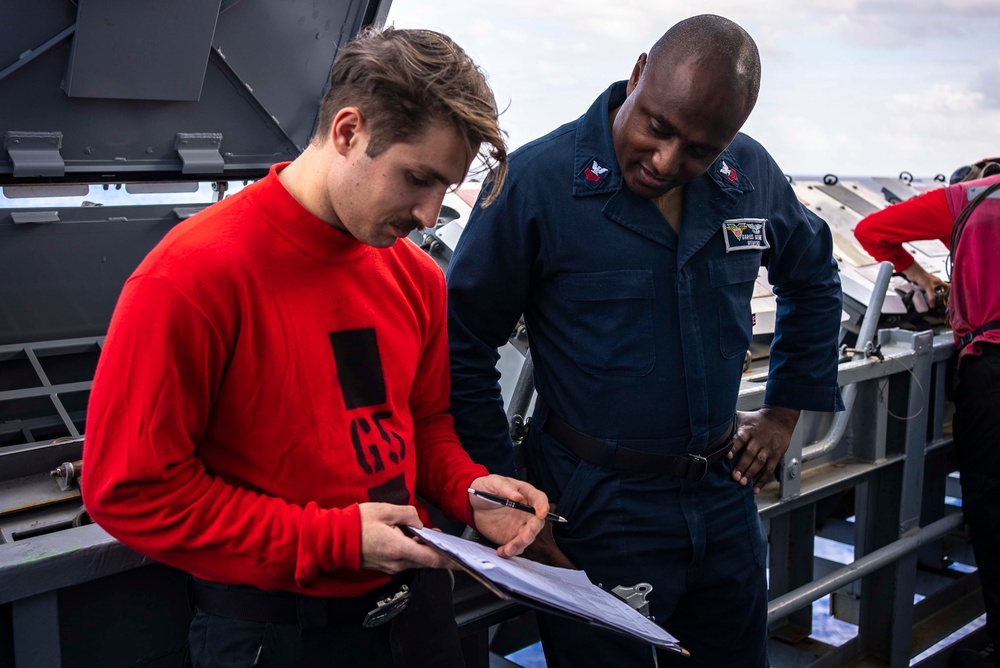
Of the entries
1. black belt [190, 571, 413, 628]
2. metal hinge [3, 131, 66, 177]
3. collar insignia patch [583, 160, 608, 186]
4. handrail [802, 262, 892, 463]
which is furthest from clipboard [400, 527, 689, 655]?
metal hinge [3, 131, 66, 177]

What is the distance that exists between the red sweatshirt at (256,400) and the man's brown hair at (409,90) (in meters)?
0.15

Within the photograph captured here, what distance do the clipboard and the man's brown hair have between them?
1.58ft

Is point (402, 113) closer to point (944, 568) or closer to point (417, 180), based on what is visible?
point (417, 180)

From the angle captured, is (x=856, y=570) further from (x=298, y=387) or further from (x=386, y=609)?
(x=298, y=387)

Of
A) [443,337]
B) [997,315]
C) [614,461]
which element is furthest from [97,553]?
[997,315]

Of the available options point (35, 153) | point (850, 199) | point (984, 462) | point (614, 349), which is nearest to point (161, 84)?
point (35, 153)

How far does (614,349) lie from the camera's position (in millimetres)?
1589

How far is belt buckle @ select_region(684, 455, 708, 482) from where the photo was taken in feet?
5.30

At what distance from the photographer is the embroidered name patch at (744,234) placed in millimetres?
1668

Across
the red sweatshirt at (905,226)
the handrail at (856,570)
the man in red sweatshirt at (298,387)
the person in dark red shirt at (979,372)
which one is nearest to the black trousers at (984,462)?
the person in dark red shirt at (979,372)

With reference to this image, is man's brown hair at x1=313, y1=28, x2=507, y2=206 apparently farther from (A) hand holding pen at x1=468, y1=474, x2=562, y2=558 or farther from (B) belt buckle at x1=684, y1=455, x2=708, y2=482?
(B) belt buckle at x1=684, y1=455, x2=708, y2=482

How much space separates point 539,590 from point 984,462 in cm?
219

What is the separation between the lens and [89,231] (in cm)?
260

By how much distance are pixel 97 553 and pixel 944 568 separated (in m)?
3.34
